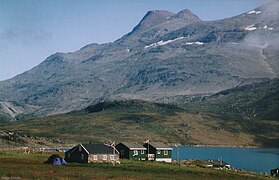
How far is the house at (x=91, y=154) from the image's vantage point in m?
Answer: 105

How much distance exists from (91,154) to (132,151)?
2115 centimetres

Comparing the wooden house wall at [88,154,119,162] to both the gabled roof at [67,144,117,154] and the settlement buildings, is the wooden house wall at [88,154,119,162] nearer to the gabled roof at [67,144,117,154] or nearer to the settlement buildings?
the settlement buildings

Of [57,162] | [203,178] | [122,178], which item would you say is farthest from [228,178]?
[57,162]

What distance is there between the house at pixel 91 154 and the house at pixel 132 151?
14.4m

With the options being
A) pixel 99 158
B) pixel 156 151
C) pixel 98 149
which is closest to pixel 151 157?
pixel 156 151

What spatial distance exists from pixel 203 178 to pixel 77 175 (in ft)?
65.9

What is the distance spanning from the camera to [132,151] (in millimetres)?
124000

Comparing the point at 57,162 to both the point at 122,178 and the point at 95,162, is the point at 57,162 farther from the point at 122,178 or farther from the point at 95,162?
the point at 122,178

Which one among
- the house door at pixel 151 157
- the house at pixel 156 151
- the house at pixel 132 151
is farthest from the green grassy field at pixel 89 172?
the house at pixel 156 151

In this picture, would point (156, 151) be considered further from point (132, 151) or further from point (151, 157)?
point (132, 151)

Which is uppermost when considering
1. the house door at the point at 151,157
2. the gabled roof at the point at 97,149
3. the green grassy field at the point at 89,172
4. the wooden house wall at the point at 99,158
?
the gabled roof at the point at 97,149

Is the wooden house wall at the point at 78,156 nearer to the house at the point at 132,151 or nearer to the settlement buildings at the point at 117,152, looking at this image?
the settlement buildings at the point at 117,152

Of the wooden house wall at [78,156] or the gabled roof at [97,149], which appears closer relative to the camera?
the wooden house wall at [78,156]

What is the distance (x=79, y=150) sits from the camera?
106125 millimetres
